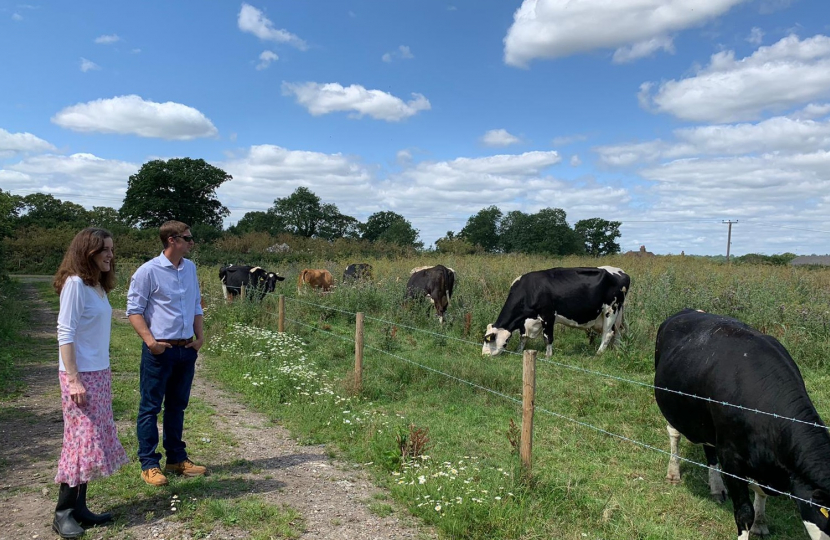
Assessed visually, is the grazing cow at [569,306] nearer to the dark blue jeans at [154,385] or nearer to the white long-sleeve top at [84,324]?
the dark blue jeans at [154,385]

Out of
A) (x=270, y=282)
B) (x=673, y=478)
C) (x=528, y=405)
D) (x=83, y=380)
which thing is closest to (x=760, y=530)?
(x=673, y=478)

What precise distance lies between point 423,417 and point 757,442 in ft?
12.2

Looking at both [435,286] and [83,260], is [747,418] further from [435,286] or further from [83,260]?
[435,286]

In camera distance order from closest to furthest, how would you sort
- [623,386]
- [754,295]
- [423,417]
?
[423,417]
[623,386]
[754,295]

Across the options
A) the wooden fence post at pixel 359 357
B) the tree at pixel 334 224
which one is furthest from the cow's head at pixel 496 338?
the tree at pixel 334 224

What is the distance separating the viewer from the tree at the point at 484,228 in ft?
246

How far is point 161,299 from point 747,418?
4.45m

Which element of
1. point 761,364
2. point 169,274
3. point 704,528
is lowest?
point 704,528

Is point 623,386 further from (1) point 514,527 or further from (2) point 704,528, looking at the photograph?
(1) point 514,527

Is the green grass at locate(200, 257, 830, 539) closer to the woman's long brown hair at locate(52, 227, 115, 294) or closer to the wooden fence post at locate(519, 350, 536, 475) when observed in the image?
the wooden fence post at locate(519, 350, 536, 475)

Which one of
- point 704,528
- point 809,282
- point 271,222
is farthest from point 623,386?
point 271,222

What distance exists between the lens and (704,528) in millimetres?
4207

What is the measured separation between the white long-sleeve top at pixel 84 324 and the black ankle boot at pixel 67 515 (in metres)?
0.83

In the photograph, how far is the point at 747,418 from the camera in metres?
3.75
